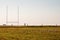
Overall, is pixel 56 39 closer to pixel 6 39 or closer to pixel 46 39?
pixel 46 39

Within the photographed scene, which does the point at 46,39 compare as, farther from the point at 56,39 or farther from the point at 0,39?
the point at 0,39

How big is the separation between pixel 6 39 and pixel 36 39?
5467 millimetres

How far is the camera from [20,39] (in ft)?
108

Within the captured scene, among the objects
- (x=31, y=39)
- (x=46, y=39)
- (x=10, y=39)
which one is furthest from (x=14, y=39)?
(x=46, y=39)

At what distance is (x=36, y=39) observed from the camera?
33062mm

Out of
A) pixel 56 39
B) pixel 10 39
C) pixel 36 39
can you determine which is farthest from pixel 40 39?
pixel 10 39

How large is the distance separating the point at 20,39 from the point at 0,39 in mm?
3770

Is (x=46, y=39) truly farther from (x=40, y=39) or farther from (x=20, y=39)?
(x=20, y=39)

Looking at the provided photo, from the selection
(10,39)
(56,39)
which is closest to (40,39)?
(56,39)

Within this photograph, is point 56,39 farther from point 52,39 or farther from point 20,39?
point 20,39

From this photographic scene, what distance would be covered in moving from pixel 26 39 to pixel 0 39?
15.7 feet

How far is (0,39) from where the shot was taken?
1321 inches

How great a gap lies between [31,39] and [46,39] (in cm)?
273

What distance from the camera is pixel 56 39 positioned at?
33406 mm
